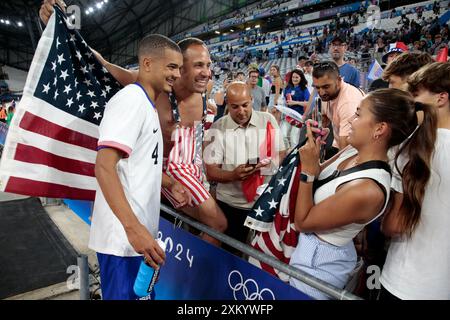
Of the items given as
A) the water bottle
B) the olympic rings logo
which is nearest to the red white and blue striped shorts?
the olympic rings logo

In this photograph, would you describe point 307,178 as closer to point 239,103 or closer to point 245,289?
point 245,289

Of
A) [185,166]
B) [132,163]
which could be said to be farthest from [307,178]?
[185,166]

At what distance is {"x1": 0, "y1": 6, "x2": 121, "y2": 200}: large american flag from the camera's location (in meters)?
1.89

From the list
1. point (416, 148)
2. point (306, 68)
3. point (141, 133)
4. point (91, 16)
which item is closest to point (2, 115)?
point (306, 68)

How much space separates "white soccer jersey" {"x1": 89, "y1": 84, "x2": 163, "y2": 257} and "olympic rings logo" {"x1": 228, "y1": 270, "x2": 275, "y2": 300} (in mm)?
560

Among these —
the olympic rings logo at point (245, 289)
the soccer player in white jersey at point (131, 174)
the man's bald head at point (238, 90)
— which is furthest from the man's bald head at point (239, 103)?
the olympic rings logo at point (245, 289)

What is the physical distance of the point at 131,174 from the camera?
1.54 m

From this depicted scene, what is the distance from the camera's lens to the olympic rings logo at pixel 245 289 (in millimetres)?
1614

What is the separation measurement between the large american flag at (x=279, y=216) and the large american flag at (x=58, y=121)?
1.26m

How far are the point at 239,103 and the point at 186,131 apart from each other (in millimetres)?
476

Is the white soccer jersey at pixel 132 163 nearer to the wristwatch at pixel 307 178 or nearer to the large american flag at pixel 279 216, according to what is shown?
the large american flag at pixel 279 216

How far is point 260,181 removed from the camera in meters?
2.36

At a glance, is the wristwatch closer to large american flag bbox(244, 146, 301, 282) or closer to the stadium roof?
large american flag bbox(244, 146, 301, 282)
